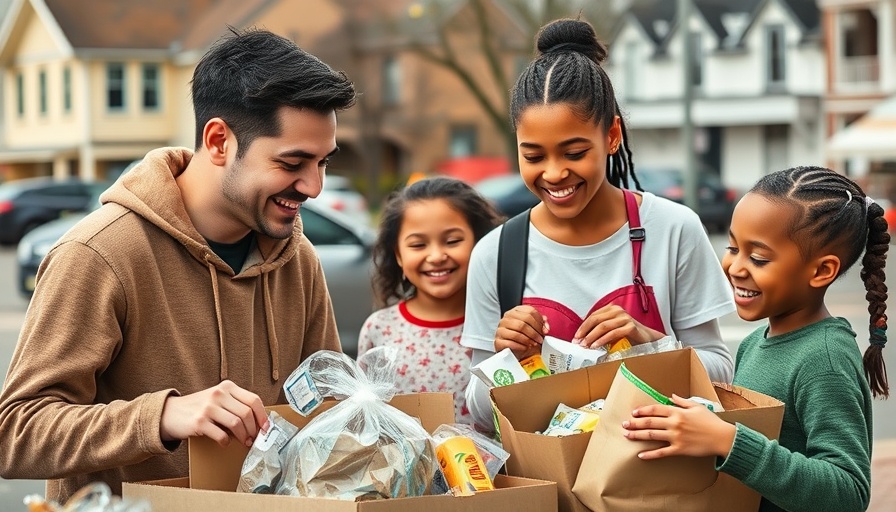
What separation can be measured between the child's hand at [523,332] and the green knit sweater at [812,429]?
1.70 ft

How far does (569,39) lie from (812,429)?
53.7 inches

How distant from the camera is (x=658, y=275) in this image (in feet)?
10.7

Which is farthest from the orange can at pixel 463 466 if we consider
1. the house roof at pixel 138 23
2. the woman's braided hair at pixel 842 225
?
the house roof at pixel 138 23

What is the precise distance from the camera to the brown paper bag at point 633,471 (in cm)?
249

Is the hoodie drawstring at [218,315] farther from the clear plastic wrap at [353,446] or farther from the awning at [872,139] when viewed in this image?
the awning at [872,139]

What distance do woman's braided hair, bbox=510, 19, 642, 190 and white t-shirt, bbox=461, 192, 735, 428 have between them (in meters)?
0.31

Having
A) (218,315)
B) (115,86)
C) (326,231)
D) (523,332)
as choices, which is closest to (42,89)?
(115,86)

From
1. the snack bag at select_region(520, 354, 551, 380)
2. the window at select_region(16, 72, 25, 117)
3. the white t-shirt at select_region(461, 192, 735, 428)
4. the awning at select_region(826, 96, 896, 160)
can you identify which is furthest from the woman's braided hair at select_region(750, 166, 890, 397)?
the window at select_region(16, 72, 25, 117)

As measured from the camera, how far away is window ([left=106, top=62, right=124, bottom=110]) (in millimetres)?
46938

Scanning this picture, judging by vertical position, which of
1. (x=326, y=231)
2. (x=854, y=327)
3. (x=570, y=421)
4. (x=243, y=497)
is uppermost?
(x=326, y=231)

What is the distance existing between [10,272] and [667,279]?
805 inches

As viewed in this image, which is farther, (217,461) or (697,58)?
(697,58)

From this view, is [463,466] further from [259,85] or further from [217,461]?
[259,85]

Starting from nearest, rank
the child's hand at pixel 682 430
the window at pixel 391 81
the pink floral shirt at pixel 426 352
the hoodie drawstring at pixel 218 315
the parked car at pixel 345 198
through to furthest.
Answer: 1. the child's hand at pixel 682 430
2. the hoodie drawstring at pixel 218 315
3. the pink floral shirt at pixel 426 352
4. the parked car at pixel 345 198
5. the window at pixel 391 81
